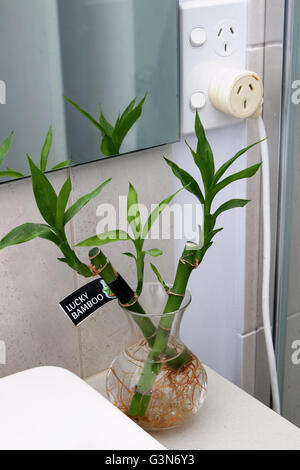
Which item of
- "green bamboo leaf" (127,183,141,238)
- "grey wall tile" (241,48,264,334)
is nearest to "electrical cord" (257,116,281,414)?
"grey wall tile" (241,48,264,334)

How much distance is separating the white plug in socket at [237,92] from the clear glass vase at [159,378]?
0.84 feet

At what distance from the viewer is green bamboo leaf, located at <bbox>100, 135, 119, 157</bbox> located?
75cm

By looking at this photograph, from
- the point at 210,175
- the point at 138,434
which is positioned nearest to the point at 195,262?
the point at 210,175

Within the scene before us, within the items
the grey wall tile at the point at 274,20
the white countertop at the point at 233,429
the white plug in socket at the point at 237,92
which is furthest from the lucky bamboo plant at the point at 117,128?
the white countertop at the point at 233,429

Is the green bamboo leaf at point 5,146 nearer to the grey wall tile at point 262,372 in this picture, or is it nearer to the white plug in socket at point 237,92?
the white plug in socket at point 237,92

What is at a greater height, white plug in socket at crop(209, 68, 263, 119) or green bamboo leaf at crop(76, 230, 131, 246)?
white plug in socket at crop(209, 68, 263, 119)

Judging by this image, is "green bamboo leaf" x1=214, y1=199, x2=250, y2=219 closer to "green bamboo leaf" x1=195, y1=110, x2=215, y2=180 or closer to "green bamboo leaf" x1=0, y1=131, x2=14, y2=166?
"green bamboo leaf" x1=195, y1=110, x2=215, y2=180

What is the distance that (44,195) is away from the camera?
617mm

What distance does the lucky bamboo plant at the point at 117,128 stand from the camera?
750 mm

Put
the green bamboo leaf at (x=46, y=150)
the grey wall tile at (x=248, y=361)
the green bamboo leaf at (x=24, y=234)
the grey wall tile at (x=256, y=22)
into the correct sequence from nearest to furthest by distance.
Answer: the green bamboo leaf at (x=24, y=234), the green bamboo leaf at (x=46, y=150), the grey wall tile at (x=256, y=22), the grey wall tile at (x=248, y=361)

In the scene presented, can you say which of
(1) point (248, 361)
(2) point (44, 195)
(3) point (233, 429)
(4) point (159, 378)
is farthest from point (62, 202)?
(1) point (248, 361)

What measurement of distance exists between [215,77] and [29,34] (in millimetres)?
260

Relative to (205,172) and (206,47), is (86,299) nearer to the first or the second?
(205,172)

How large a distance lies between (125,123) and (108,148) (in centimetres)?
4
